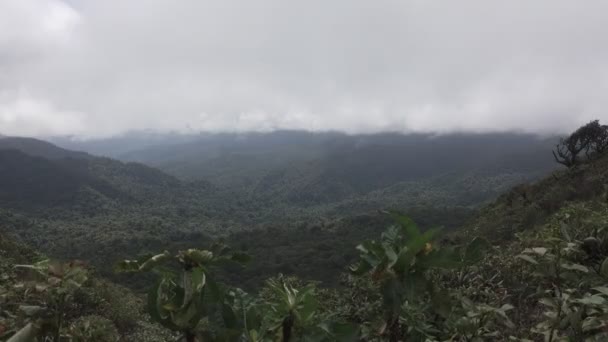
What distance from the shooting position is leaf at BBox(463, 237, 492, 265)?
5.25ft

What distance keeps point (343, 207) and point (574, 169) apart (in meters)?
122

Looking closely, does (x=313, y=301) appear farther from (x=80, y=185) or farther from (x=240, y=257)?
(x=80, y=185)

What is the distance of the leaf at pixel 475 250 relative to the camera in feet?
5.25

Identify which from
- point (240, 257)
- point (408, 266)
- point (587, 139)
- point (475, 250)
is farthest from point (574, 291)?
point (587, 139)

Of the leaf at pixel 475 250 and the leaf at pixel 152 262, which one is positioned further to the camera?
the leaf at pixel 475 250

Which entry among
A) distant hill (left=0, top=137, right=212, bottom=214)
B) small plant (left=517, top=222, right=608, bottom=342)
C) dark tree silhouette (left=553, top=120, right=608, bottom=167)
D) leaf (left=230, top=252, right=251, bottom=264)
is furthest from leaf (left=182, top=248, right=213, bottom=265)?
distant hill (left=0, top=137, right=212, bottom=214)

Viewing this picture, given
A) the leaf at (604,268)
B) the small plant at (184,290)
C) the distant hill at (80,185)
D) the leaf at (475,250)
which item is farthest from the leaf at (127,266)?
the distant hill at (80,185)

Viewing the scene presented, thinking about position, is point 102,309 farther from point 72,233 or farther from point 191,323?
point 72,233

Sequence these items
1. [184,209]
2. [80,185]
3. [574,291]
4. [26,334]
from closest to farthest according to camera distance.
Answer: [26,334], [574,291], [184,209], [80,185]

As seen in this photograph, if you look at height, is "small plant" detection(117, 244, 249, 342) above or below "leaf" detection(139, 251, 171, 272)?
below

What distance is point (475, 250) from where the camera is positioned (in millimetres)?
1622

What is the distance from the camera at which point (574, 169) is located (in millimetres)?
25094

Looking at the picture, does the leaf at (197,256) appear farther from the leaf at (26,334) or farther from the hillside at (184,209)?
the hillside at (184,209)

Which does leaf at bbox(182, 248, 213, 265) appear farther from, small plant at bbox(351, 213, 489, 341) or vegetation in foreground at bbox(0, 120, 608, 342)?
small plant at bbox(351, 213, 489, 341)
